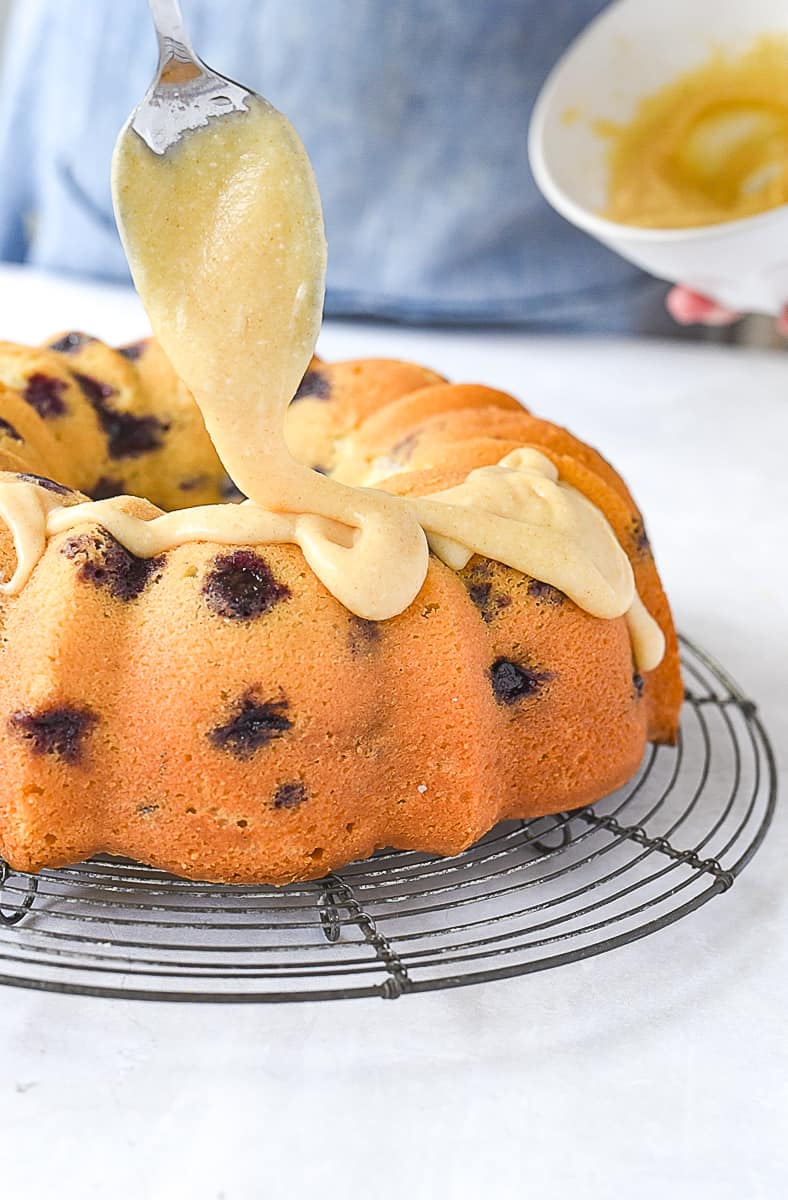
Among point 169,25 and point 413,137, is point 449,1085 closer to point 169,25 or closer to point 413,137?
point 169,25

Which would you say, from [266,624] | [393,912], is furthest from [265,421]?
[393,912]

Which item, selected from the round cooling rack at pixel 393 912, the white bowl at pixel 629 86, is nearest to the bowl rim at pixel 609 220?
the white bowl at pixel 629 86

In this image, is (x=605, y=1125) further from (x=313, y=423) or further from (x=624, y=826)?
(x=313, y=423)

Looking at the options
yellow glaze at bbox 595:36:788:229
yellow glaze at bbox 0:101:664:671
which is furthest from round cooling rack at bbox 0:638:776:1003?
yellow glaze at bbox 595:36:788:229

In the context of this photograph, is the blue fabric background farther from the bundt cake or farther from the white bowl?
the bundt cake

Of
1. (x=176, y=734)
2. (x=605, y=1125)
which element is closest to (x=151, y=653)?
(x=176, y=734)

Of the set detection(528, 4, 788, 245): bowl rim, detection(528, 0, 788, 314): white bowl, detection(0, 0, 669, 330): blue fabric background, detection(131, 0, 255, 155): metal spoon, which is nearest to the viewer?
detection(131, 0, 255, 155): metal spoon
